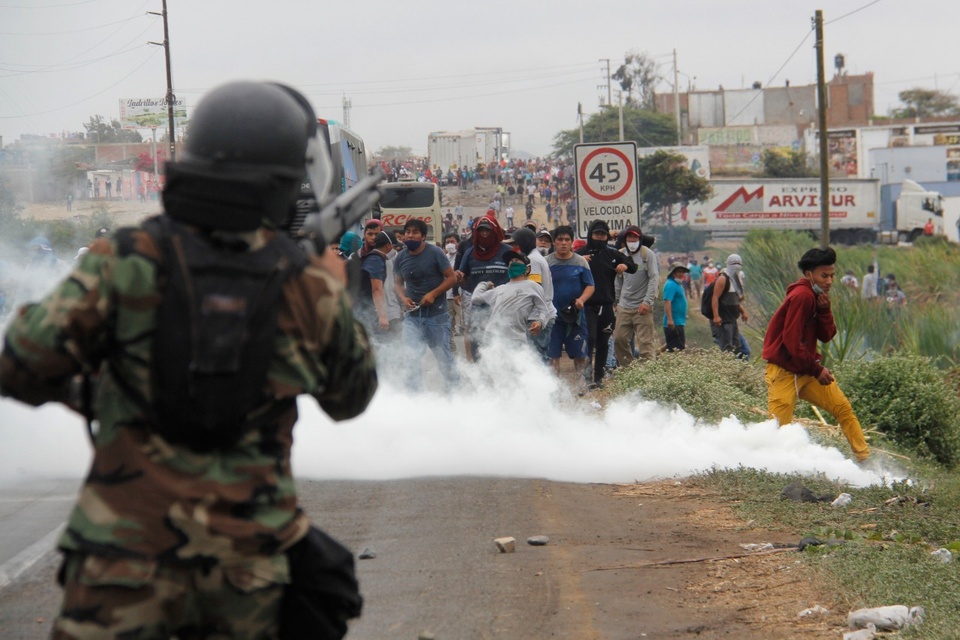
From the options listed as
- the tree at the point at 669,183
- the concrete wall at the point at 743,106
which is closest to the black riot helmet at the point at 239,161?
the tree at the point at 669,183

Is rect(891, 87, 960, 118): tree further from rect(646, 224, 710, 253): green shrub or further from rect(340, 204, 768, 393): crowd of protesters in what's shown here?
rect(340, 204, 768, 393): crowd of protesters

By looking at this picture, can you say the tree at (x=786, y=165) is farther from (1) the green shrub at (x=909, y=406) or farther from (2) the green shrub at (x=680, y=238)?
(1) the green shrub at (x=909, y=406)

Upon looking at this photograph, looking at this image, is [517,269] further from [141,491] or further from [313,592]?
[141,491]

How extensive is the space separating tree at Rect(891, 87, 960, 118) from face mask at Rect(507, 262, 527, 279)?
122645mm

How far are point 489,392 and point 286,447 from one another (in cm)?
836

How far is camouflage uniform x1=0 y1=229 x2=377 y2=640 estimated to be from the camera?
92.0 inches

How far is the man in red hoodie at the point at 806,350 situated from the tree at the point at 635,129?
281 feet

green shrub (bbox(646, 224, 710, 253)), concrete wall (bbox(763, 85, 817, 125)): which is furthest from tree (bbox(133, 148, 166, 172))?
concrete wall (bbox(763, 85, 817, 125))

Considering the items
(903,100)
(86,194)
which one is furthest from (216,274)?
(903,100)

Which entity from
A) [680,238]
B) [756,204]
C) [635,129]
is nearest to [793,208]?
[756,204]

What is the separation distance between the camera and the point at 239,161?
98.8 inches

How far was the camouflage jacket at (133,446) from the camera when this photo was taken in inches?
92.4

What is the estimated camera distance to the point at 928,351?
1502 cm

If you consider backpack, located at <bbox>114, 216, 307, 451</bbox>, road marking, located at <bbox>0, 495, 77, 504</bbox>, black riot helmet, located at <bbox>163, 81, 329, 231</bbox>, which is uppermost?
black riot helmet, located at <bbox>163, 81, 329, 231</bbox>
